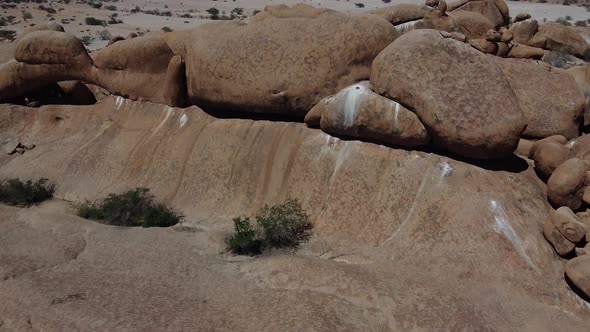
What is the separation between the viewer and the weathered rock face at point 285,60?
9758 millimetres

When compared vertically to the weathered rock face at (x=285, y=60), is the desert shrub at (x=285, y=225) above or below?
below

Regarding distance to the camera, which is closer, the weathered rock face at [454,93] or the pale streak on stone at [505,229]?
the pale streak on stone at [505,229]

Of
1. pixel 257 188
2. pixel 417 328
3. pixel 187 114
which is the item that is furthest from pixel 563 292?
pixel 187 114

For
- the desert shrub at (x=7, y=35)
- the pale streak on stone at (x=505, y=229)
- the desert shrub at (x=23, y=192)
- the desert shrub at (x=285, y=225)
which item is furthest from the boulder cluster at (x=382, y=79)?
the desert shrub at (x=7, y=35)

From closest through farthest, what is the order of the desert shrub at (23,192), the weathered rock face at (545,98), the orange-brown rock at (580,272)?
the orange-brown rock at (580,272) → the weathered rock face at (545,98) → the desert shrub at (23,192)

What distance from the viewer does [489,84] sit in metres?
8.55

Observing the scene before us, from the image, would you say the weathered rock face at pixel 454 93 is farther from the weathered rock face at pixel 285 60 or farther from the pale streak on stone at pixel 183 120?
the pale streak on stone at pixel 183 120

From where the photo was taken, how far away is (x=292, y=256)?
7801 millimetres

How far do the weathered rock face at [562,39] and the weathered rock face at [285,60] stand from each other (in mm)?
7397

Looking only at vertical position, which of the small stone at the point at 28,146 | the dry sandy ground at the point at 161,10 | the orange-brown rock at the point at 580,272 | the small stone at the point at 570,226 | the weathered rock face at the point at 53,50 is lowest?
the dry sandy ground at the point at 161,10

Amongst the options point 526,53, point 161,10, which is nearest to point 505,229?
point 526,53

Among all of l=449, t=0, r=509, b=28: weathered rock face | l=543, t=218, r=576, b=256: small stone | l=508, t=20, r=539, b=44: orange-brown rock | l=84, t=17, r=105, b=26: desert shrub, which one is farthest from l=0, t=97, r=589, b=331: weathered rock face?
l=84, t=17, r=105, b=26: desert shrub

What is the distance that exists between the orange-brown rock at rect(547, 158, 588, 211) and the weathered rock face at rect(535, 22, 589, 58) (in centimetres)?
796

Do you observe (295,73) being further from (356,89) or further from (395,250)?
(395,250)
